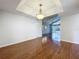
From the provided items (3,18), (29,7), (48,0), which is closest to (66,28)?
(48,0)

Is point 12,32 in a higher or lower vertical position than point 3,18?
lower

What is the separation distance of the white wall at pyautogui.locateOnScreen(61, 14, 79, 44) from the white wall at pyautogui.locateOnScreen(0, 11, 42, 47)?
2.44 metres

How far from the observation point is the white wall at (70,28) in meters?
5.41

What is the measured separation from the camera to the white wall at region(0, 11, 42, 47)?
4750 millimetres

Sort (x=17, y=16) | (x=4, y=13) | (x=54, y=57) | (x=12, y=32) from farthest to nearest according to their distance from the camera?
(x=17, y=16) < (x=12, y=32) < (x=4, y=13) < (x=54, y=57)

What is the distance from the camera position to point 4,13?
15.8 feet

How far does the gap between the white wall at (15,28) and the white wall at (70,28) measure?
2440mm

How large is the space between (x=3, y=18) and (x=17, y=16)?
106 cm

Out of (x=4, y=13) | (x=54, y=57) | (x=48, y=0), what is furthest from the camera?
(x=4, y=13)

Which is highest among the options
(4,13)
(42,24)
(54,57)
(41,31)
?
(4,13)

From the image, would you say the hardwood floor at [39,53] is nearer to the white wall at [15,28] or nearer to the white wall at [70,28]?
the white wall at [15,28]

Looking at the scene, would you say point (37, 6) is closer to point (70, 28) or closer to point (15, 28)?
point (15, 28)

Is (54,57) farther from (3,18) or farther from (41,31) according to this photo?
(41,31)

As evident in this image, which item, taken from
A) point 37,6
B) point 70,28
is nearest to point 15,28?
point 37,6
